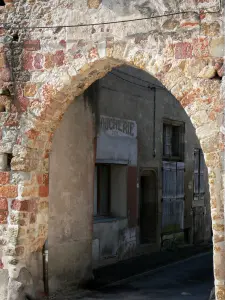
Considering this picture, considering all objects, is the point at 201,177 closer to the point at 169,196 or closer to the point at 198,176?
the point at 198,176

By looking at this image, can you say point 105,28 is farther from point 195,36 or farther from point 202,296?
point 202,296

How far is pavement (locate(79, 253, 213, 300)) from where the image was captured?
8438mm

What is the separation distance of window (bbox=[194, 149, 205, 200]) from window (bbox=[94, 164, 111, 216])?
3865 mm

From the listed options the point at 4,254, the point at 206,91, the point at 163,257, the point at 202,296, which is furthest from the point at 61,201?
the point at 163,257

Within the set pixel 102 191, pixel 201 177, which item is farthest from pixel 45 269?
pixel 201 177

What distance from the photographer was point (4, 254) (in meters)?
7.37

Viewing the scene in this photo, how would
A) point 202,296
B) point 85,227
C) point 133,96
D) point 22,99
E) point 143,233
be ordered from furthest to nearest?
1. point 143,233
2. point 133,96
3. point 85,227
4. point 202,296
5. point 22,99

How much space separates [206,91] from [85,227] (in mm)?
3743

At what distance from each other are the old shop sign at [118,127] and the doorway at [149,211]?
135 cm

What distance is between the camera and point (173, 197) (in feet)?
43.5

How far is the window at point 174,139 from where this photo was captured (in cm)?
1348

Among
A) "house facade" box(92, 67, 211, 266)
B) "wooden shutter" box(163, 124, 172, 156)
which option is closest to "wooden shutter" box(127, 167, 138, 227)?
"house facade" box(92, 67, 211, 266)

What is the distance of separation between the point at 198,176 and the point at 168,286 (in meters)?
5.79

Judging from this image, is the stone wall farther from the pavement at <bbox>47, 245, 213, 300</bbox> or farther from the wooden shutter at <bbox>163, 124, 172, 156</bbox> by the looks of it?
the wooden shutter at <bbox>163, 124, 172, 156</bbox>
